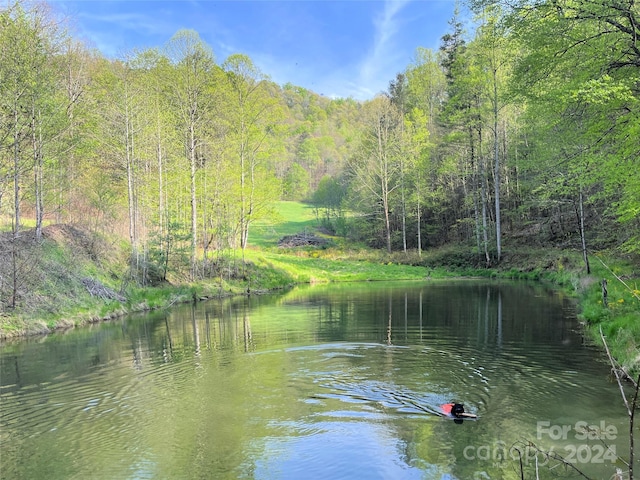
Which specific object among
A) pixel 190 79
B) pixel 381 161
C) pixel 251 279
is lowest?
pixel 251 279

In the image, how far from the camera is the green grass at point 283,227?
5047 centimetres

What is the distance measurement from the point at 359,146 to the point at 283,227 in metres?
13.4

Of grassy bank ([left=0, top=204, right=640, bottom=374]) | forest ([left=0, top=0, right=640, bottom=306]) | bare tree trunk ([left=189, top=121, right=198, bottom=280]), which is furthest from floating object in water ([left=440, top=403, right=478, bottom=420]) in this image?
bare tree trunk ([left=189, top=121, right=198, bottom=280])

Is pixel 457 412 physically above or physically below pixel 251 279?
below

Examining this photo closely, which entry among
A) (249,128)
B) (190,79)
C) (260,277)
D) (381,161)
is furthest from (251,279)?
(381,161)

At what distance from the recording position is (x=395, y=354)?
37.3 ft

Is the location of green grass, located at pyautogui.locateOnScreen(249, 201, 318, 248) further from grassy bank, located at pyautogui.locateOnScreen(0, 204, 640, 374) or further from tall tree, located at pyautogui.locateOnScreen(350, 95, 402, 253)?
grassy bank, located at pyautogui.locateOnScreen(0, 204, 640, 374)

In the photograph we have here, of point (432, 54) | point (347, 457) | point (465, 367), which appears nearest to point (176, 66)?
point (465, 367)

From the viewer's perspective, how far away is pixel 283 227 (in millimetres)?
56375

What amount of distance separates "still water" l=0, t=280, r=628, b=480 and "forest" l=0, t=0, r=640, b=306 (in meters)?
5.07

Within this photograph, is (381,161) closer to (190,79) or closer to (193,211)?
(190,79)

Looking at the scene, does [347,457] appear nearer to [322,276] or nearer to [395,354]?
[395,354]

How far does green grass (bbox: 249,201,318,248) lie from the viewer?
166 ft

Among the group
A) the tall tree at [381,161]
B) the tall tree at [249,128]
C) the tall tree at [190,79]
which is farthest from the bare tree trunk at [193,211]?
the tall tree at [381,161]
